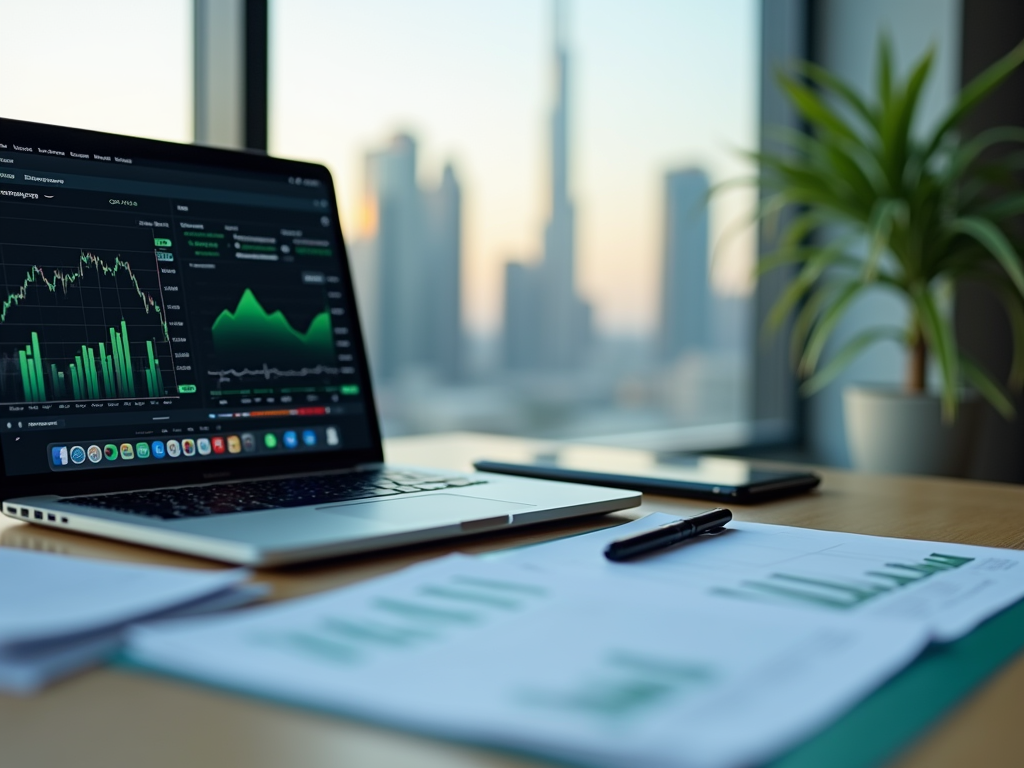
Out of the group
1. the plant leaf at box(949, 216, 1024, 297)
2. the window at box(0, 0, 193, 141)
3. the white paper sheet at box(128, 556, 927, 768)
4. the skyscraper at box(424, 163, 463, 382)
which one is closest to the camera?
the white paper sheet at box(128, 556, 927, 768)

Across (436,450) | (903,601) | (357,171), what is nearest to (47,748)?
(903,601)

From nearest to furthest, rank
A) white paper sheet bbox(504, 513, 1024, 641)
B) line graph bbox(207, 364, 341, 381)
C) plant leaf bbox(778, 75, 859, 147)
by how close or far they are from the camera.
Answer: white paper sheet bbox(504, 513, 1024, 641) < line graph bbox(207, 364, 341, 381) < plant leaf bbox(778, 75, 859, 147)

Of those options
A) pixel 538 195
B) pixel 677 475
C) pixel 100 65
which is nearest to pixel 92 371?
pixel 677 475

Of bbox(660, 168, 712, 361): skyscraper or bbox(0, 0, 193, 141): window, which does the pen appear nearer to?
bbox(0, 0, 193, 141): window

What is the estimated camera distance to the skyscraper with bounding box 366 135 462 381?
6.31 feet

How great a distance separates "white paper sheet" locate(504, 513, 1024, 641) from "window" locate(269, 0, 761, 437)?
117cm

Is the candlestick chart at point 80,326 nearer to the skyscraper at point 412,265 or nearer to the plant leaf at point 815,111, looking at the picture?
the skyscraper at point 412,265

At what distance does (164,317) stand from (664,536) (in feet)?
1.56

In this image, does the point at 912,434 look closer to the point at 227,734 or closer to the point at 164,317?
the point at 164,317

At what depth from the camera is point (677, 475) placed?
3.31 ft

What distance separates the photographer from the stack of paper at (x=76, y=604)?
1.41 ft

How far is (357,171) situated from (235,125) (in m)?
0.32

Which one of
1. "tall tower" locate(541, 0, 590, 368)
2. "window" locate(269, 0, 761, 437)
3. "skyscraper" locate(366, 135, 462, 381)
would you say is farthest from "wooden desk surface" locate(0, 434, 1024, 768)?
"tall tower" locate(541, 0, 590, 368)

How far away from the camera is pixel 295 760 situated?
1.18 feet
